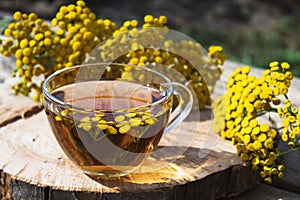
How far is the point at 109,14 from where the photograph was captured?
412cm

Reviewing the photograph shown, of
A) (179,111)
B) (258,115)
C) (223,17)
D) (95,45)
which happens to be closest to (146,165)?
(179,111)

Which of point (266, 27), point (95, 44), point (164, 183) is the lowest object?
point (164, 183)

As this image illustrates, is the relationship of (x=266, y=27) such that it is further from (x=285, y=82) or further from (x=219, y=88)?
(x=285, y=82)

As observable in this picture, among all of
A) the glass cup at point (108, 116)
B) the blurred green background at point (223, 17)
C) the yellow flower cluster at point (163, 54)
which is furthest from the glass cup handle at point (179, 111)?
the blurred green background at point (223, 17)

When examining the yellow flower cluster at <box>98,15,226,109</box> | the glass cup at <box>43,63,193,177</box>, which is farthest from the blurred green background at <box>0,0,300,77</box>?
the glass cup at <box>43,63,193,177</box>

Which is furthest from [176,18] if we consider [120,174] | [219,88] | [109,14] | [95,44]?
[120,174]

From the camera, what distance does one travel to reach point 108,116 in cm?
102

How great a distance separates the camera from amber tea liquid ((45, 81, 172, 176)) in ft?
3.35

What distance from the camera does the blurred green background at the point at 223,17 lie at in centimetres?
376

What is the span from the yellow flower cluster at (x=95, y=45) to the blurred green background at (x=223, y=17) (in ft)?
6.91

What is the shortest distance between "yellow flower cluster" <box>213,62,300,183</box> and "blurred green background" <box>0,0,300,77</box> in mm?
2270

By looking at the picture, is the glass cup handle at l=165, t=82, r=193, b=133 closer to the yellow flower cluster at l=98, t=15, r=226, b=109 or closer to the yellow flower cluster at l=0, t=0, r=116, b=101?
the yellow flower cluster at l=98, t=15, r=226, b=109

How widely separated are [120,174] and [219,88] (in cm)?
64

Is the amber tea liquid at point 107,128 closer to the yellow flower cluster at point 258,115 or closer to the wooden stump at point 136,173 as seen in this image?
the wooden stump at point 136,173
